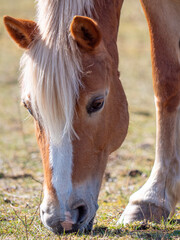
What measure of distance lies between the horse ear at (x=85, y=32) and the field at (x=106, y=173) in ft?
2.28

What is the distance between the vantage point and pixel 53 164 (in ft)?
8.25

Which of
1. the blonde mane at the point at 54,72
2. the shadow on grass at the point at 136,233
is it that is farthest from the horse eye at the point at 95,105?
the shadow on grass at the point at 136,233

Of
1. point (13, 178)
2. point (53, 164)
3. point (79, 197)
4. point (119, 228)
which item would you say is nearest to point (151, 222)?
point (119, 228)

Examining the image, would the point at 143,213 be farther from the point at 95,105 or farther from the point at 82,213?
the point at 95,105

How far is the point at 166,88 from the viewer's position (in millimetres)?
3473

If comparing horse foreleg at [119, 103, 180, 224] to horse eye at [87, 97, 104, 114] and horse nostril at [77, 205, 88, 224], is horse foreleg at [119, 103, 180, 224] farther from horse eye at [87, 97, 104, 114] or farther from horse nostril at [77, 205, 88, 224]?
horse eye at [87, 97, 104, 114]

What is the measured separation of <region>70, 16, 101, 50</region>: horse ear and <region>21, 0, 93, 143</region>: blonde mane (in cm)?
6

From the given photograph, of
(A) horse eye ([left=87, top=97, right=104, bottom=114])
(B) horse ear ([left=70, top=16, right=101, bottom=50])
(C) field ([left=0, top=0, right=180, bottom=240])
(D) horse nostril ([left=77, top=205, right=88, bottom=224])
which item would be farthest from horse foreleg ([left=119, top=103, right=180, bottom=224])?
(B) horse ear ([left=70, top=16, right=101, bottom=50])

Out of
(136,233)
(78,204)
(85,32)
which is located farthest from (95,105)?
(136,233)

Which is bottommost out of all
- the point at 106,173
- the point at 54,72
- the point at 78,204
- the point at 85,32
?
the point at 106,173

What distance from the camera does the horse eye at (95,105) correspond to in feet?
8.83

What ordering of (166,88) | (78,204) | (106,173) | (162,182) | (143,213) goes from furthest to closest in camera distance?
(106,173)
(166,88)
(162,182)
(143,213)
(78,204)

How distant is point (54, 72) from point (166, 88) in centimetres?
125

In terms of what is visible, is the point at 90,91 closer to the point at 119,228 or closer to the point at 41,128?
the point at 41,128
